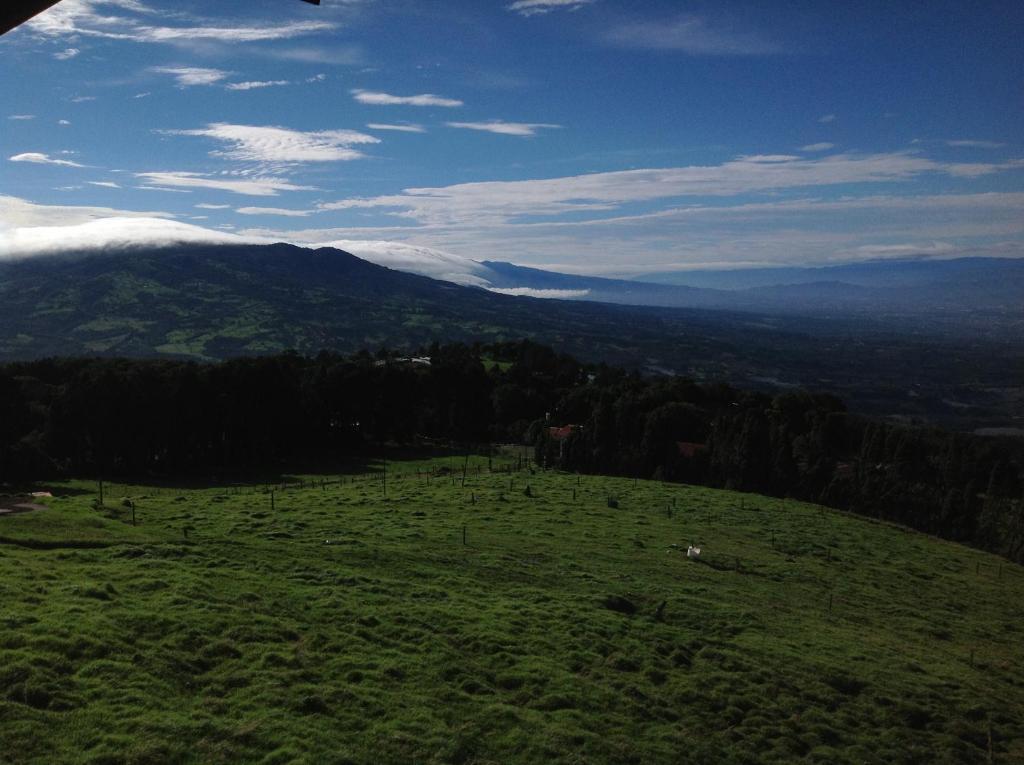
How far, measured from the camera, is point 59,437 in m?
56.2

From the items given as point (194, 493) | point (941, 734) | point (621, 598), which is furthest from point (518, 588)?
point (194, 493)

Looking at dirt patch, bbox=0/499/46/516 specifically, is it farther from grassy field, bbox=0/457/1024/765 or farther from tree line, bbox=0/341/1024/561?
tree line, bbox=0/341/1024/561

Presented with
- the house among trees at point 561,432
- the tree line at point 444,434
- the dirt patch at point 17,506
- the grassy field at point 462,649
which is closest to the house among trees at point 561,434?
the house among trees at point 561,432

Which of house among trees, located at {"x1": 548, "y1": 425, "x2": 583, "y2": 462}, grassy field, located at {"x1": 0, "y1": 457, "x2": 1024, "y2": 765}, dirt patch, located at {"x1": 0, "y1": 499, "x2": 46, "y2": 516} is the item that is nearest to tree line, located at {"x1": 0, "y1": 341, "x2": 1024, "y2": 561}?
house among trees, located at {"x1": 548, "y1": 425, "x2": 583, "y2": 462}

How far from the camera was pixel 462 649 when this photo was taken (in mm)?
17250

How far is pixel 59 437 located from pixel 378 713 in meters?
54.2

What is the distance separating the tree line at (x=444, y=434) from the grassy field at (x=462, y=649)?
28.0 m

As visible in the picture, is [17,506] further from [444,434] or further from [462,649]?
[444,434]

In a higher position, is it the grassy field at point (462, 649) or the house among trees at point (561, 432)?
the grassy field at point (462, 649)

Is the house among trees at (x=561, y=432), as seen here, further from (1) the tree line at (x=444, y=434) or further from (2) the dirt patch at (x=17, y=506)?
(2) the dirt patch at (x=17, y=506)

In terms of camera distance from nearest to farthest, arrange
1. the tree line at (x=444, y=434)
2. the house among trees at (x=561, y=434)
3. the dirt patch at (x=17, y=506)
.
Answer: the dirt patch at (x=17, y=506) < the tree line at (x=444, y=434) < the house among trees at (x=561, y=434)

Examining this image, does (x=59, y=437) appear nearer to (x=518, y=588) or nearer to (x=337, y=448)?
(x=337, y=448)

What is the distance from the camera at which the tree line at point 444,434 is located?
57.3m

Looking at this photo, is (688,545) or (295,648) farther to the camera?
(688,545)
